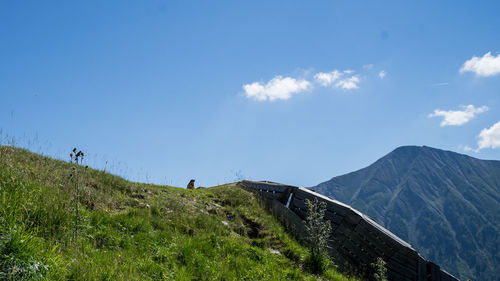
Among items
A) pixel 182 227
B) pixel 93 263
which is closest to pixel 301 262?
pixel 182 227

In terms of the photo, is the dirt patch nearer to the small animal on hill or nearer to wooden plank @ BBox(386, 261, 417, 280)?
wooden plank @ BBox(386, 261, 417, 280)

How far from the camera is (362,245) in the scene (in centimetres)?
1059

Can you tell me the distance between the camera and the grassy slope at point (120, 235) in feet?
14.6

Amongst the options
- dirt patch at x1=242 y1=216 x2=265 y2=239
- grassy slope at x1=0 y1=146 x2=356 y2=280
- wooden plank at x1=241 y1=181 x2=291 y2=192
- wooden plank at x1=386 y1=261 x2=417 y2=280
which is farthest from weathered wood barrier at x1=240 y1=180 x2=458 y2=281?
grassy slope at x1=0 y1=146 x2=356 y2=280

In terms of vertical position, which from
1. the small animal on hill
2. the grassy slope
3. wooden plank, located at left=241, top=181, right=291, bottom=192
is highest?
wooden plank, located at left=241, top=181, right=291, bottom=192

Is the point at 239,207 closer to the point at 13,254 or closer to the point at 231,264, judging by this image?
the point at 231,264

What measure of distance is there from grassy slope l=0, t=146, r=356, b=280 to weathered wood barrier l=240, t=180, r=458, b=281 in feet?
5.18

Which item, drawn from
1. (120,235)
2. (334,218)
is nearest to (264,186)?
(334,218)

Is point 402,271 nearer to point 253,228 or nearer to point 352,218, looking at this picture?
point 352,218

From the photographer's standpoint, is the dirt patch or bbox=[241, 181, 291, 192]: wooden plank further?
bbox=[241, 181, 291, 192]: wooden plank

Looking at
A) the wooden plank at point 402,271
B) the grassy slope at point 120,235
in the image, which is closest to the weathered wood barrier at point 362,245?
the wooden plank at point 402,271

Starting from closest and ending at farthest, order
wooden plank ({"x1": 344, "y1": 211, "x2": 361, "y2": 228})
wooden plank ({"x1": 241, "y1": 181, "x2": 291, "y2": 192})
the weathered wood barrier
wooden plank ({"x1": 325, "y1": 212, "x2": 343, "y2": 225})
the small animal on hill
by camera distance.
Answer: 1. the weathered wood barrier
2. wooden plank ({"x1": 344, "y1": 211, "x2": 361, "y2": 228})
3. wooden plank ({"x1": 325, "y1": 212, "x2": 343, "y2": 225})
4. wooden plank ({"x1": 241, "y1": 181, "x2": 291, "y2": 192})
5. the small animal on hill

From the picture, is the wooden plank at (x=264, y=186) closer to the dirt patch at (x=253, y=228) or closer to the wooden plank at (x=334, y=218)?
the wooden plank at (x=334, y=218)

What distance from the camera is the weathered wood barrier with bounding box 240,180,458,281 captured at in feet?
31.4
